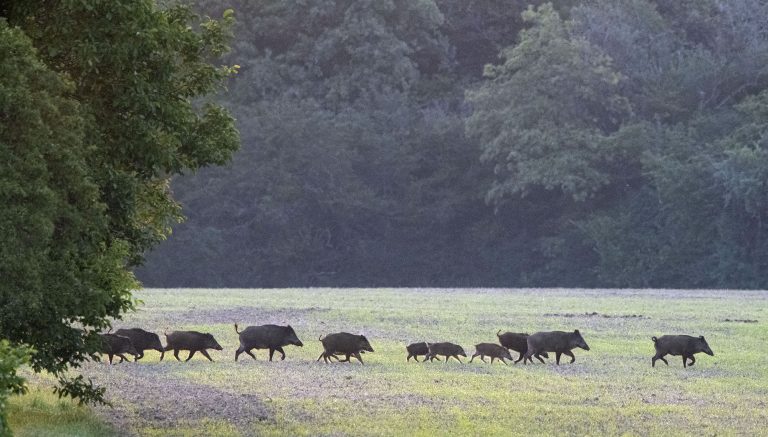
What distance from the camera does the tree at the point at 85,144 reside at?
1342 centimetres

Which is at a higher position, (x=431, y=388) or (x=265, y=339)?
(x=265, y=339)

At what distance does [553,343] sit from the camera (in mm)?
23469

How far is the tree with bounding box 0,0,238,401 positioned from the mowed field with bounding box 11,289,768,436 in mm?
1206

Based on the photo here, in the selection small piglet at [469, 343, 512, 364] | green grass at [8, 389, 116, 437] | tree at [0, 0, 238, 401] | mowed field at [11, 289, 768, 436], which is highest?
tree at [0, 0, 238, 401]

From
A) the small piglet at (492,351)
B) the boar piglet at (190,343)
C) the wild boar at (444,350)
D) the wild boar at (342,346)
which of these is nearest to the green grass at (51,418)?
the boar piglet at (190,343)

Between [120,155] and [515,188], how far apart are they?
52409 mm

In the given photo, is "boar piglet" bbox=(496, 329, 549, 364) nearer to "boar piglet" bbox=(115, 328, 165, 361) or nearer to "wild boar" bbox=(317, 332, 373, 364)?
"wild boar" bbox=(317, 332, 373, 364)

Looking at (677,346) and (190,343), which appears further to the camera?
(677,346)

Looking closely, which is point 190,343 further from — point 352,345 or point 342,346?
point 352,345

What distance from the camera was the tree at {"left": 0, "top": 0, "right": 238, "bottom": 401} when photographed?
13422mm

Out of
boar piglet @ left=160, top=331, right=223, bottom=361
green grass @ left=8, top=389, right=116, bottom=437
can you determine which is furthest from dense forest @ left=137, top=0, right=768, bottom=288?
green grass @ left=8, top=389, right=116, bottom=437

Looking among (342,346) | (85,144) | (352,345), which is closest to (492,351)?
(352,345)

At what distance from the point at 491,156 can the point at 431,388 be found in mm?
49086

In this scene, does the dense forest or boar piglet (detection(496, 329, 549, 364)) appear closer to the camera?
boar piglet (detection(496, 329, 549, 364))
